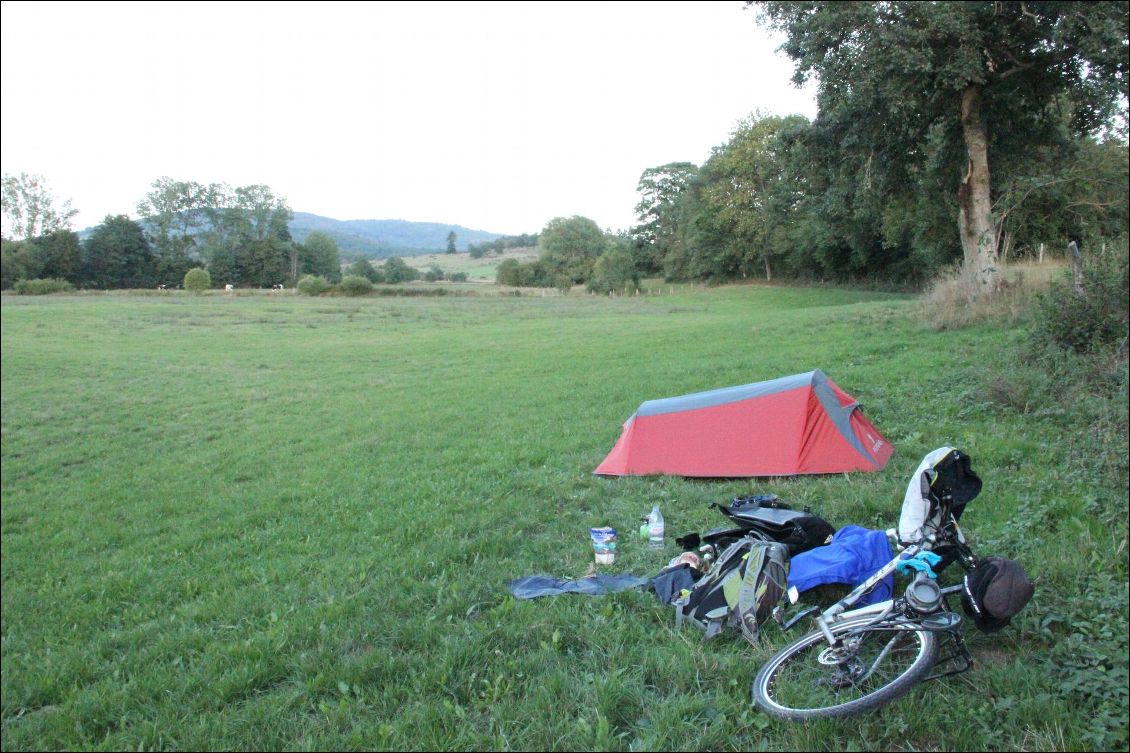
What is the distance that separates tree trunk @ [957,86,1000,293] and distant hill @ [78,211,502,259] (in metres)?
14.4

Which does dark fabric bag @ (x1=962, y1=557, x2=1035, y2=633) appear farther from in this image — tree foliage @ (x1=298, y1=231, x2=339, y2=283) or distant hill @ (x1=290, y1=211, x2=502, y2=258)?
tree foliage @ (x1=298, y1=231, x2=339, y2=283)

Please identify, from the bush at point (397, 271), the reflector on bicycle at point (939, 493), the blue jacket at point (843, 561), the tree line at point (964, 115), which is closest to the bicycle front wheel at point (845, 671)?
the blue jacket at point (843, 561)

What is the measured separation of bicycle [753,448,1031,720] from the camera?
309 centimetres

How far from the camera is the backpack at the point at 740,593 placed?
4.00 meters

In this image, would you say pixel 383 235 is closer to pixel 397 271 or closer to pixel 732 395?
pixel 397 271

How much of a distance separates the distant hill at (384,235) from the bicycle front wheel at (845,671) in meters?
9.91

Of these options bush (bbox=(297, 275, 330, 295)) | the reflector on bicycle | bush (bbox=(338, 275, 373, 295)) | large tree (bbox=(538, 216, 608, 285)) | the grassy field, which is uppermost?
large tree (bbox=(538, 216, 608, 285))

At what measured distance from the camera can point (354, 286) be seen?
142 feet

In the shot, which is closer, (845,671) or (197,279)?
(845,671)

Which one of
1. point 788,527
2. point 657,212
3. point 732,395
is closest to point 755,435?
point 732,395

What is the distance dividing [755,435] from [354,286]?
1539 inches

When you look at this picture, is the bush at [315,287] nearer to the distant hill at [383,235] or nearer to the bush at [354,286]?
the distant hill at [383,235]

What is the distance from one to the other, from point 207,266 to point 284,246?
2390mm

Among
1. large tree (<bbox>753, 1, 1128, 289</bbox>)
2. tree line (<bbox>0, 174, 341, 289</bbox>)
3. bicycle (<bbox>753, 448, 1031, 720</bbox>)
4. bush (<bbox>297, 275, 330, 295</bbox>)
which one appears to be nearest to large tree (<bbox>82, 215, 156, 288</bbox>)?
tree line (<bbox>0, 174, 341, 289</bbox>)
